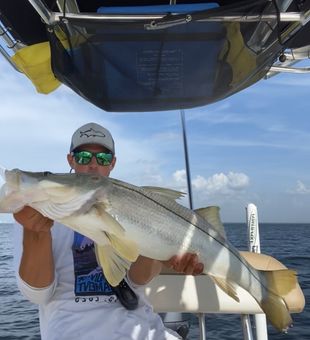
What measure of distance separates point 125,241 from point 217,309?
2162 millimetres

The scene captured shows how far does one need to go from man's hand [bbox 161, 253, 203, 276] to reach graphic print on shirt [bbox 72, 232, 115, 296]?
1.83ft

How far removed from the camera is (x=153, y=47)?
2955 millimetres

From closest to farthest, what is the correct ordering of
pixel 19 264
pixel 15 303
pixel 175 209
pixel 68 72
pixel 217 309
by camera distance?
pixel 175 209 → pixel 19 264 → pixel 68 72 → pixel 217 309 → pixel 15 303

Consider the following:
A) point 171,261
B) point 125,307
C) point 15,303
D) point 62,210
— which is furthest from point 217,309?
point 15,303

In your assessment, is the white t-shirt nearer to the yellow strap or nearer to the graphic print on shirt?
the graphic print on shirt

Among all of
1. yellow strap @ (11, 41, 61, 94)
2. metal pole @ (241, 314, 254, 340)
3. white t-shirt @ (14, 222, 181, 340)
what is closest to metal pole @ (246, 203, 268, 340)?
metal pole @ (241, 314, 254, 340)

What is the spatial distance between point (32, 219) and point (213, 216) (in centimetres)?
128

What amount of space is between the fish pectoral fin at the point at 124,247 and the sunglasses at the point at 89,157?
1131mm

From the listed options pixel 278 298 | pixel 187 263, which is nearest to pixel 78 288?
pixel 187 263

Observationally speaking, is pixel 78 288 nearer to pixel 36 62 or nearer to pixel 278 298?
pixel 278 298

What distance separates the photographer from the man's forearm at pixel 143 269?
271 cm

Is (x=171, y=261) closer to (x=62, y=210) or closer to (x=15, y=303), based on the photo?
(x=62, y=210)

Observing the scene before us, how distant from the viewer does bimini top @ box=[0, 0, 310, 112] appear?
267cm

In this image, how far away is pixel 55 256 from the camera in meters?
2.64
